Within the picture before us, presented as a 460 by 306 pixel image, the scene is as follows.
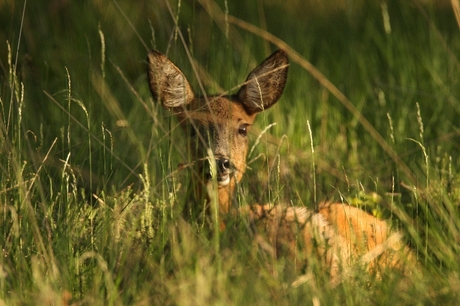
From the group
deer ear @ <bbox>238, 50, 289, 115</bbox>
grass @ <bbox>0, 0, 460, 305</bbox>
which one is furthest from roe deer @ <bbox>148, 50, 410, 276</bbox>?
grass @ <bbox>0, 0, 460, 305</bbox>

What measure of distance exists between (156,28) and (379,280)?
5432mm

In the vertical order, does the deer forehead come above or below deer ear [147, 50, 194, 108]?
below

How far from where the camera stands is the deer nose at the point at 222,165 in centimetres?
491

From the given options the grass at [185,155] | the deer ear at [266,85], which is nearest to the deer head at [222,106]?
the deer ear at [266,85]

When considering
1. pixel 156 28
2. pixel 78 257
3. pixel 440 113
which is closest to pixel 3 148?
pixel 78 257

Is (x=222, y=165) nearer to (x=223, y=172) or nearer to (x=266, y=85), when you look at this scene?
(x=223, y=172)

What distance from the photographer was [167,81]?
17.7 feet

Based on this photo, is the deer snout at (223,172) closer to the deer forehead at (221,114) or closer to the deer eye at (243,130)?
A: the deer forehead at (221,114)

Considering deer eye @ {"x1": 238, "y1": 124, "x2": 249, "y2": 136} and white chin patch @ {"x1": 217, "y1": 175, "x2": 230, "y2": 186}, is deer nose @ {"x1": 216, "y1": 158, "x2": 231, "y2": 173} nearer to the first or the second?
white chin patch @ {"x1": 217, "y1": 175, "x2": 230, "y2": 186}

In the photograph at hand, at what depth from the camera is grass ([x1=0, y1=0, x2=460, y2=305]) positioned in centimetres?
362

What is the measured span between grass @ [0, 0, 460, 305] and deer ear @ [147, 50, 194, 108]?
14 cm

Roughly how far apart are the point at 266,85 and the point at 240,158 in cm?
47

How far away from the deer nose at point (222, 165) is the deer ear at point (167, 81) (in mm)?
394

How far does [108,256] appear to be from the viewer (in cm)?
391
